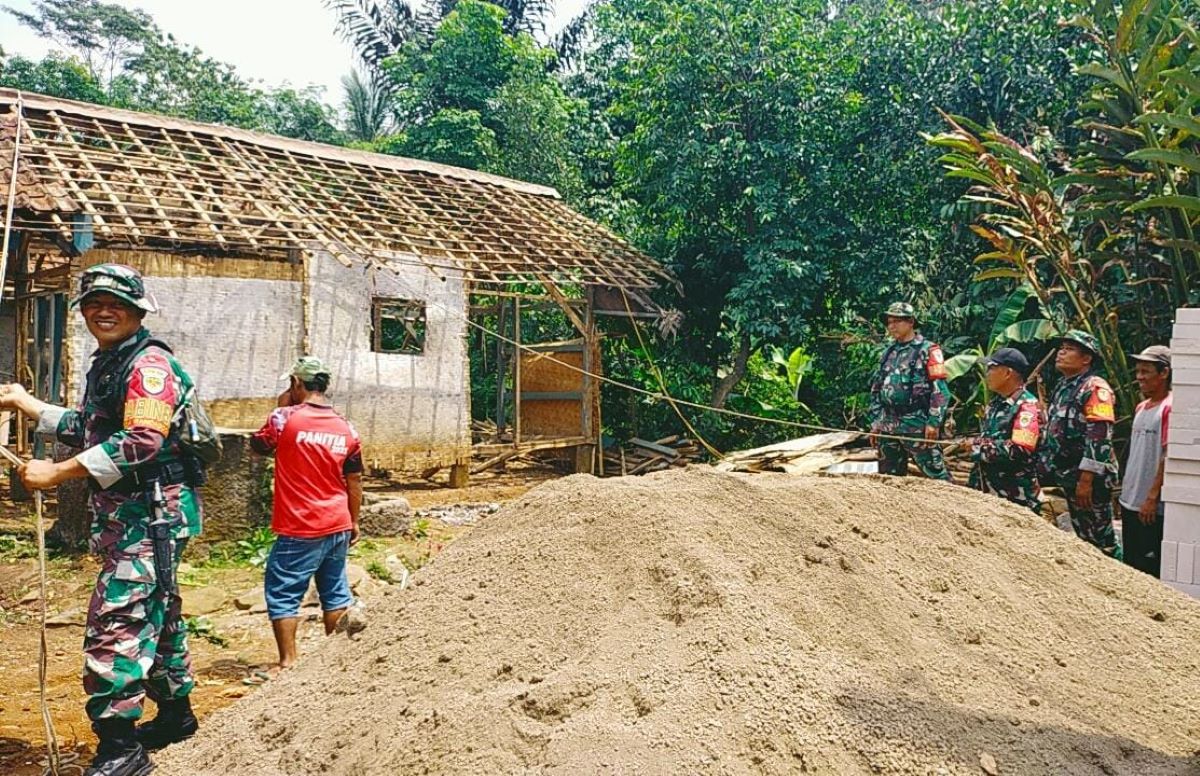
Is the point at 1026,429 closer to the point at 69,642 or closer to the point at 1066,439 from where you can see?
the point at 1066,439

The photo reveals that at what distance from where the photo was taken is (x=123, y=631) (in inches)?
120

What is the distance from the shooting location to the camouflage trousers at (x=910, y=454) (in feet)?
20.7

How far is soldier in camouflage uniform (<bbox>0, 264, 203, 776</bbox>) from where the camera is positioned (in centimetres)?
300

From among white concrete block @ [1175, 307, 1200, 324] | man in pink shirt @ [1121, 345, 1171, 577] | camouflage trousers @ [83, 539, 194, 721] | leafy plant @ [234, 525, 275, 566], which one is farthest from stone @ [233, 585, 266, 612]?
white concrete block @ [1175, 307, 1200, 324]

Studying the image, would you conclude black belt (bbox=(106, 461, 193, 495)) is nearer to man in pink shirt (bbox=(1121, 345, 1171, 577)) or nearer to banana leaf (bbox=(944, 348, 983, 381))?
man in pink shirt (bbox=(1121, 345, 1171, 577))

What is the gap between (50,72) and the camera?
68.7 feet

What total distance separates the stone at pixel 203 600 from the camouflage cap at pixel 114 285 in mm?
2818

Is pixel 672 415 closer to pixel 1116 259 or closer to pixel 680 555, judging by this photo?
pixel 1116 259

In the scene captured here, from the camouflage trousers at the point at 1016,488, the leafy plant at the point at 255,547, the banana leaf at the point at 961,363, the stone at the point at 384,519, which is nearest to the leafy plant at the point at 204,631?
the leafy plant at the point at 255,547

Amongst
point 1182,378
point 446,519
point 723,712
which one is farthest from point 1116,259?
point 446,519

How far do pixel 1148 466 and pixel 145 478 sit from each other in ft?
15.6

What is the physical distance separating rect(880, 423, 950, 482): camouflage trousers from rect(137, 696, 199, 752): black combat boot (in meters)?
4.71

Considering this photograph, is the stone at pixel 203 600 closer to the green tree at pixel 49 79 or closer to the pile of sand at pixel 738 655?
the pile of sand at pixel 738 655

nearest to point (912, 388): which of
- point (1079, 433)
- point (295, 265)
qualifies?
point (1079, 433)
